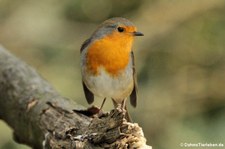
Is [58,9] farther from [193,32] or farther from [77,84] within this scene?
[193,32]

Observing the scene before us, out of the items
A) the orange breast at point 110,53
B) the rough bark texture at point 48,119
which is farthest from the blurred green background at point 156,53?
the orange breast at point 110,53

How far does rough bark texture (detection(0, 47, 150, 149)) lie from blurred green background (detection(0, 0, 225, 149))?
153cm

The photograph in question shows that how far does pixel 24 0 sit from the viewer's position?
7883 millimetres

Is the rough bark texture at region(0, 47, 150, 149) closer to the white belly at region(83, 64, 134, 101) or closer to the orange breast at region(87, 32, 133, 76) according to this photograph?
the white belly at region(83, 64, 134, 101)

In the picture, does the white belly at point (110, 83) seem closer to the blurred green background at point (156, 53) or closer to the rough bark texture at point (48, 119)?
the rough bark texture at point (48, 119)

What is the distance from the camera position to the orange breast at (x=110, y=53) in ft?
15.9

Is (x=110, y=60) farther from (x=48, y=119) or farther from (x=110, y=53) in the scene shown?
(x=48, y=119)

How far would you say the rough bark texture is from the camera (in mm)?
3885

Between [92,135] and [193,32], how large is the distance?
A: 3808mm

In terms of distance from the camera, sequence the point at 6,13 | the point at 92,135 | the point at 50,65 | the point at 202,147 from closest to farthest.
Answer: the point at 92,135 < the point at 202,147 < the point at 50,65 < the point at 6,13

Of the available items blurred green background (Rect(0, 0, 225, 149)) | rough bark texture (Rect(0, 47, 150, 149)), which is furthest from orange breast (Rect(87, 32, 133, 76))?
Answer: blurred green background (Rect(0, 0, 225, 149))

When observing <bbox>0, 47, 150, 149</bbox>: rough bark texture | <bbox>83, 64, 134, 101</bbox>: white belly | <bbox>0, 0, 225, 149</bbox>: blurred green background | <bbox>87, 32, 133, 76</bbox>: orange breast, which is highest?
<bbox>0, 0, 225, 149</bbox>: blurred green background

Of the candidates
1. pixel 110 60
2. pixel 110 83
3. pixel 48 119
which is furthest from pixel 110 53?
pixel 48 119

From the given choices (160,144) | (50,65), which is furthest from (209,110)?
(50,65)
